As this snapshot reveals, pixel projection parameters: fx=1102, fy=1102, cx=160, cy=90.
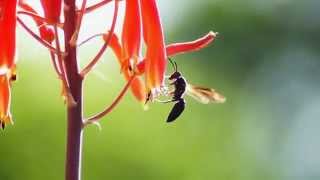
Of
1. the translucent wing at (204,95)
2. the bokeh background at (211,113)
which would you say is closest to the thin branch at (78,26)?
the translucent wing at (204,95)

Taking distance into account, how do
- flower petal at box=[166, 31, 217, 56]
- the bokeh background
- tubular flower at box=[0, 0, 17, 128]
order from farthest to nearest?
the bokeh background < flower petal at box=[166, 31, 217, 56] < tubular flower at box=[0, 0, 17, 128]

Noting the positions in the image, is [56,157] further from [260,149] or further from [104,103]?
[260,149]

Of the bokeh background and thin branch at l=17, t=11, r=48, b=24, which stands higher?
thin branch at l=17, t=11, r=48, b=24

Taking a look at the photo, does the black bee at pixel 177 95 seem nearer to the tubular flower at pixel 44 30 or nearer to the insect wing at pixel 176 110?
the insect wing at pixel 176 110

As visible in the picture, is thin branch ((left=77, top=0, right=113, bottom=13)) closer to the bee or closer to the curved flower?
the curved flower

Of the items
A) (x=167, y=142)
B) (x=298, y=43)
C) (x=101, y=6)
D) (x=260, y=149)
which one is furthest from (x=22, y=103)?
(x=101, y=6)

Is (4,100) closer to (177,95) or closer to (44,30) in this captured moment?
(44,30)

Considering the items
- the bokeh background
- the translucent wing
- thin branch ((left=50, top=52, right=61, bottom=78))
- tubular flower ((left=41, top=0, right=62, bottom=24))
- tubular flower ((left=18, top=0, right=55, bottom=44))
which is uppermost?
tubular flower ((left=41, top=0, right=62, bottom=24))

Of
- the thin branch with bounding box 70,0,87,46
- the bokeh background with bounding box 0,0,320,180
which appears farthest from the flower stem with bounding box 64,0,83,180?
the bokeh background with bounding box 0,0,320,180
